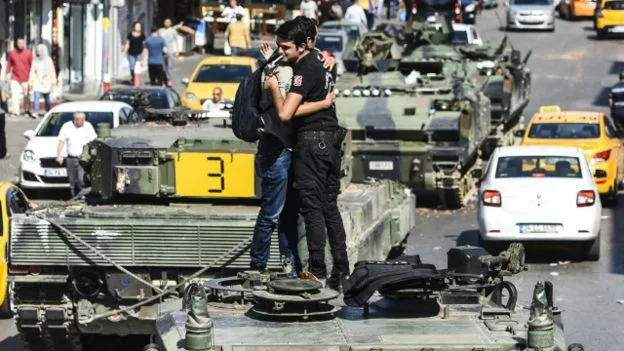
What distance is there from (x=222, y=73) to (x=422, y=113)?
8.78 metres

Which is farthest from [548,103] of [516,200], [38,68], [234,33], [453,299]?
[453,299]

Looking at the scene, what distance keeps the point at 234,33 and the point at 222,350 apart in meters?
33.5

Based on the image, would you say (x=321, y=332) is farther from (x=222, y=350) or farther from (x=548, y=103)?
(x=548, y=103)

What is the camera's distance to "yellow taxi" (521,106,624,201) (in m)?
26.5

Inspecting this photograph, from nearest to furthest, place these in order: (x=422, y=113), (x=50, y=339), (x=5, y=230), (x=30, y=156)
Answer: (x=50, y=339) < (x=5, y=230) < (x=422, y=113) < (x=30, y=156)

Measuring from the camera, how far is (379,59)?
29828mm

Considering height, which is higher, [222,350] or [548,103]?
[222,350]

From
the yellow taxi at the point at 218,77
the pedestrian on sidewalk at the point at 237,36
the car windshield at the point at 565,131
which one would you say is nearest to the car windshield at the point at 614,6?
the pedestrian on sidewalk at the point at 237,36

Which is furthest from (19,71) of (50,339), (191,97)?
(50,339)

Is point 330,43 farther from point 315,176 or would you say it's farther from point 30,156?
point 315,176

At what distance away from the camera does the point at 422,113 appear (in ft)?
85.3

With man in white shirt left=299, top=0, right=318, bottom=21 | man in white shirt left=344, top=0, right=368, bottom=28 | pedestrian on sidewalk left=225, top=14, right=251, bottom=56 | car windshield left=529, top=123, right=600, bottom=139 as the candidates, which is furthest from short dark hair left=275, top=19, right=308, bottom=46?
man in white shirt left=344, top=0, right=368, bottom=28

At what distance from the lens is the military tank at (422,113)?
2538 cm

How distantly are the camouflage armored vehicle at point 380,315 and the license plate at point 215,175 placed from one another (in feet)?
16.9
